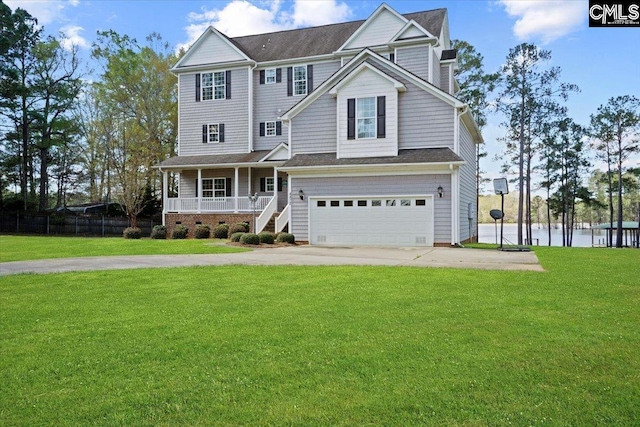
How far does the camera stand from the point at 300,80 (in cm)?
2823

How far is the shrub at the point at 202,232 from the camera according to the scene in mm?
24953

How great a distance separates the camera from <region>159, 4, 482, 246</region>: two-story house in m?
19.5

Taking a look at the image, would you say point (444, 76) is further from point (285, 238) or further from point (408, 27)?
point (285, 238)

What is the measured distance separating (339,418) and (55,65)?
4506 cm

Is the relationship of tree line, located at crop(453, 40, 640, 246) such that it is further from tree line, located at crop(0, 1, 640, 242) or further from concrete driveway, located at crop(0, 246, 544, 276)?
concrete driveway, located at crop(0, 246, 544, 276)

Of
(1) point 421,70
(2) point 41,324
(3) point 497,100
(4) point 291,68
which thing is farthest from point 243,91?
(2) point 41,324

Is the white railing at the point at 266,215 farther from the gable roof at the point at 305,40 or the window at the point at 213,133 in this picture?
the gable roof at the point at 305,40

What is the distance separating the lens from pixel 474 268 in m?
11.4

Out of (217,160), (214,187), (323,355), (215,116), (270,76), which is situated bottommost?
(323,355)

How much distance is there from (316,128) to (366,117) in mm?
2469

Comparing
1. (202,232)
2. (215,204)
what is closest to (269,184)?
(215,204)

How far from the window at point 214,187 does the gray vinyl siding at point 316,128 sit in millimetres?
8441

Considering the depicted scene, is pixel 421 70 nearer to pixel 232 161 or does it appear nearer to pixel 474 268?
pixel 232 161

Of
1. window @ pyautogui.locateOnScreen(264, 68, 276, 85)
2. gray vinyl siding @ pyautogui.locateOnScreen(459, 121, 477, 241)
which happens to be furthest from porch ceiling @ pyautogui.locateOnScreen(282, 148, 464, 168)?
window @ pyautogui.locateOnScreen(264, 68, 276, 85)
